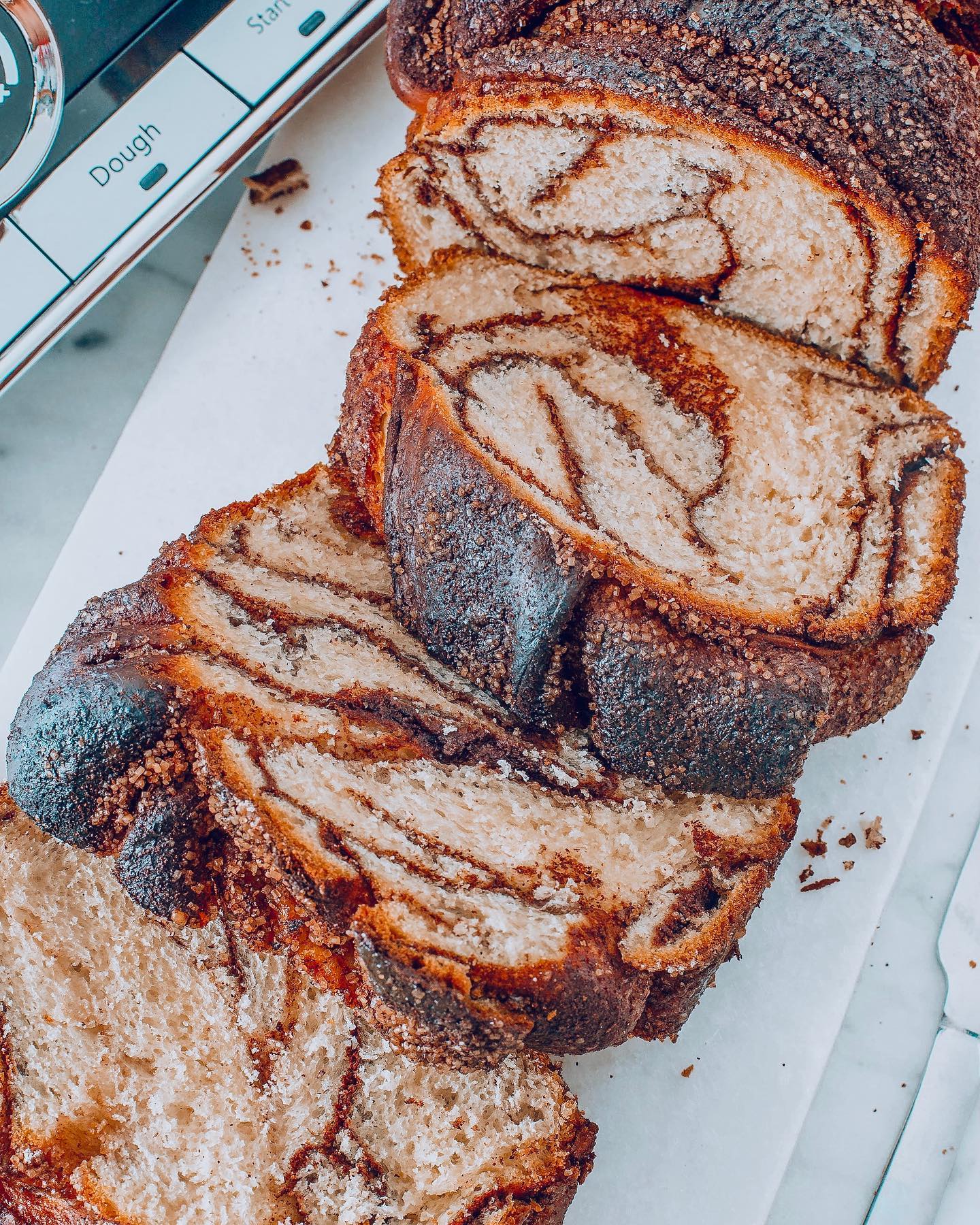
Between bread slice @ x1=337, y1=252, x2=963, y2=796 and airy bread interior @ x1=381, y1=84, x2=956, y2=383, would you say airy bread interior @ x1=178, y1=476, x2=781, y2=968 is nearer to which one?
bread slice @ x1=337, y1=252, x2=963, y2=796

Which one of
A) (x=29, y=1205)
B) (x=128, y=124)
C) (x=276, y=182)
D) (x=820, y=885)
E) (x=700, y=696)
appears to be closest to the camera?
(x=700, y=696)

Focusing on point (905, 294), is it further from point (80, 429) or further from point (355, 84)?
point (80, 429)

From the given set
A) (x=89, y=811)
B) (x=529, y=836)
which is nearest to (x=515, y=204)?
(x=529, y=836)

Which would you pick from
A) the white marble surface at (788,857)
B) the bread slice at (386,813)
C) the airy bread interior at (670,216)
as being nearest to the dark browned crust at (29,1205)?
the bread slice at (386,813)

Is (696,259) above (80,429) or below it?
above

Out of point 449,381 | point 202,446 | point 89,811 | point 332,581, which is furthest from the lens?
point 202,446

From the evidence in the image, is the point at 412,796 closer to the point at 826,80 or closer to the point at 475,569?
the point at 475,569

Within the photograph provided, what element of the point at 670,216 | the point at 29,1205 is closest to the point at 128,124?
the point at 670,216

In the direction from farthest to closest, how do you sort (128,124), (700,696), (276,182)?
(276,182)
(128,124)
(700,696)
